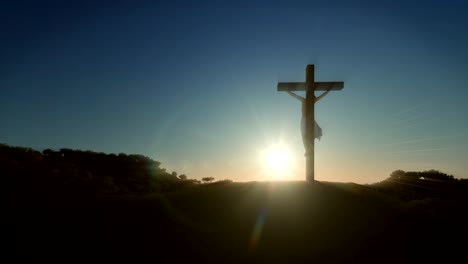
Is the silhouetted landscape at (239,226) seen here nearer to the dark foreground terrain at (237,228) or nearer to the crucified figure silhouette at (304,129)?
the dark foreground terrain at (237,228)

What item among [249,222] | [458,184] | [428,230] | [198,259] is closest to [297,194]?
[249,222]

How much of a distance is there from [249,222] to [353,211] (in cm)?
247

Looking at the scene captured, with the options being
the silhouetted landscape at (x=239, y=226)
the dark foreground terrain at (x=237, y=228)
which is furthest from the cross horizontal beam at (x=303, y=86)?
the dark foreground terrain at (x=237, y=228)

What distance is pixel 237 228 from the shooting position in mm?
7367

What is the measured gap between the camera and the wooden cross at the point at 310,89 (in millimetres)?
11234

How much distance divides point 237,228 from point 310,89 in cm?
594

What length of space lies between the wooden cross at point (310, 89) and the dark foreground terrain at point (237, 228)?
1.55m

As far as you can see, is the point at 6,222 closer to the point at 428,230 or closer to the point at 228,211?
the point at 228,211

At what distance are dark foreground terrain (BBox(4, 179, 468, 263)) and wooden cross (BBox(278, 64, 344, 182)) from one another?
155cm

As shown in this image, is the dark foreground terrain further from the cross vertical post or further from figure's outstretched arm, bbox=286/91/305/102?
figure's outstretched arm, bbox=286/91/305/102

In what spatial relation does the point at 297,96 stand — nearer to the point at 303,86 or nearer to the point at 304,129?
the point at 303,86

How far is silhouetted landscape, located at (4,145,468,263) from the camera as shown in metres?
6.42

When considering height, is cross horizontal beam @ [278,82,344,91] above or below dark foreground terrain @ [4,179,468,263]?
above

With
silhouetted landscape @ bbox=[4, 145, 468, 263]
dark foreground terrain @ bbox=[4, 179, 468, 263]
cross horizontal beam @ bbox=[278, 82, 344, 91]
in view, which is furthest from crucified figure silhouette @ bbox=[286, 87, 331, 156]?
dark foreground terrain @ bbox=[4, 179, 468, 263]
